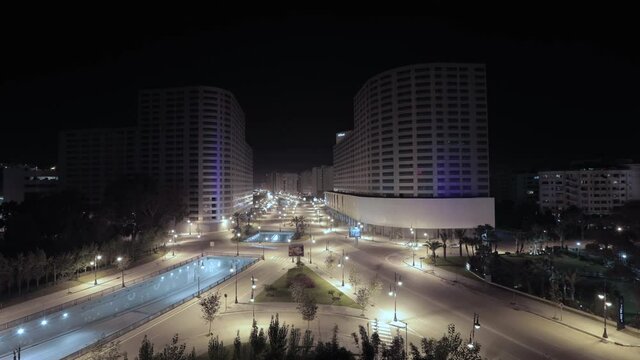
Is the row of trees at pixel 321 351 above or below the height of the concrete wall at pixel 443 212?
below

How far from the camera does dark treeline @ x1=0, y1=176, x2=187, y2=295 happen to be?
2016 inches

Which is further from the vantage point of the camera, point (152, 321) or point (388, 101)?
point (388, 101)

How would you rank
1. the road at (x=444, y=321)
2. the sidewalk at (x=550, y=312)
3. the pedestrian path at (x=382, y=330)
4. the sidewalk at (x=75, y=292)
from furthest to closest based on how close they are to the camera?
the sidewalk at (x=75, y=292) < the pedestrian path at (x=382, y=330) < the sidewalk at (x=550, y=312) < the road at (x=444, y=321)

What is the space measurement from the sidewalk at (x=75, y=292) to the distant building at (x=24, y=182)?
101 metres

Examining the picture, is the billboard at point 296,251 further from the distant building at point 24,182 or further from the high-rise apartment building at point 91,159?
the distant building at point 24,182

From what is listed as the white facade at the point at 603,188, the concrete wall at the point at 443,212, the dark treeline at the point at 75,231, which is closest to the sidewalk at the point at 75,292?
the dark treeline at the point at 75,231

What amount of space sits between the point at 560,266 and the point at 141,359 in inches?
2658

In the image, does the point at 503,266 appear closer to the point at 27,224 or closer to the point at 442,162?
the point at 442,162

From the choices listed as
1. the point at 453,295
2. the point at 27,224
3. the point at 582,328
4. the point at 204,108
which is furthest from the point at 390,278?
the point at 204,108

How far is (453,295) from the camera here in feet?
148

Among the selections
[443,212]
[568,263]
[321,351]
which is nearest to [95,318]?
[321,351]

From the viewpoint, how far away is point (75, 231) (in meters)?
68.1

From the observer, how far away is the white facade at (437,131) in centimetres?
9750

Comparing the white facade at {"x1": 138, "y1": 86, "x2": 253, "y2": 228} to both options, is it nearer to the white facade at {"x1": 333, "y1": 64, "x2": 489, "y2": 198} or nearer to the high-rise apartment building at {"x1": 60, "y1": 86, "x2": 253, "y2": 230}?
the high-rise apartment building at {"x1": 60, "y1": 86, "x2": 253, "y2": 230}
